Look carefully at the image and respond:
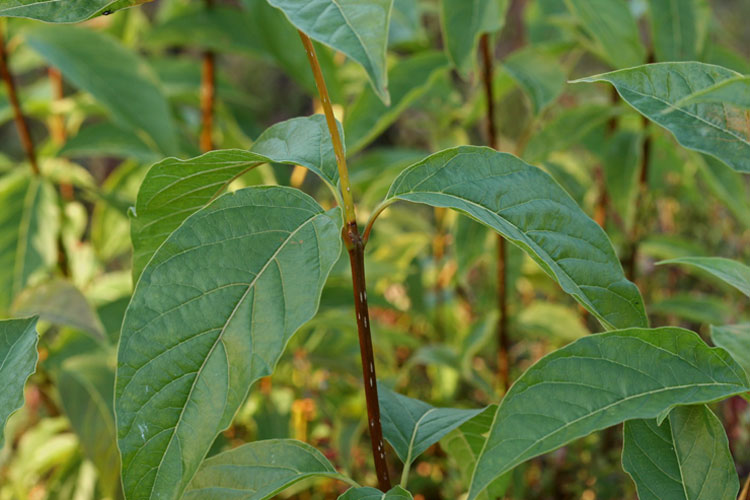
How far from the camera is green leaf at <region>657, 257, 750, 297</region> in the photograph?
18.4 inches

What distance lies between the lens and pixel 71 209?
4.47 ft

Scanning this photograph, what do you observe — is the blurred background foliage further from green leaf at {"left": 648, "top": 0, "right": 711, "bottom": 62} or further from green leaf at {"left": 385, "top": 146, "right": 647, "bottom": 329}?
green leaf at {"left": 385, "top": 146, "right": 647, "bottom": 329}

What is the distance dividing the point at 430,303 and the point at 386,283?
0.38ft

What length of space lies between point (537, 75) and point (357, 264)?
57 centimetres

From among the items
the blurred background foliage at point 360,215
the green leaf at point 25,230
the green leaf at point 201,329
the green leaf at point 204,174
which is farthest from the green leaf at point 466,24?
the green leaf at point 25,230

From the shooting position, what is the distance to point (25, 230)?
0.99m

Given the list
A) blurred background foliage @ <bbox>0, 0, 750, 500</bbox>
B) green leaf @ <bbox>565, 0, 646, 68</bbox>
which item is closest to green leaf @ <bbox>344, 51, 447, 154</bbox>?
blurred background foliage @ <bbox>0, 0, 750, 500</bbox>

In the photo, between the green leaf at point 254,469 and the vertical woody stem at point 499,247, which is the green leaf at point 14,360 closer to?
the green leaf at point 254,469

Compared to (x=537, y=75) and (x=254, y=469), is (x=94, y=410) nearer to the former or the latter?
(x=254, y=469)

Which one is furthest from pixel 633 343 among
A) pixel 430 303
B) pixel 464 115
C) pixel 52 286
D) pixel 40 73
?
pixel 40 73

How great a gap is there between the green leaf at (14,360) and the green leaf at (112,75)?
1.74 feet

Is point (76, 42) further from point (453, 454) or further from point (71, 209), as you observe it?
point (453, 454)

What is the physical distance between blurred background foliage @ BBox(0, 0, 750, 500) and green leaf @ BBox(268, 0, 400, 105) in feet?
1.57

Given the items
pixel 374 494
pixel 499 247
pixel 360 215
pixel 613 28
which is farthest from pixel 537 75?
pixel 374 494
